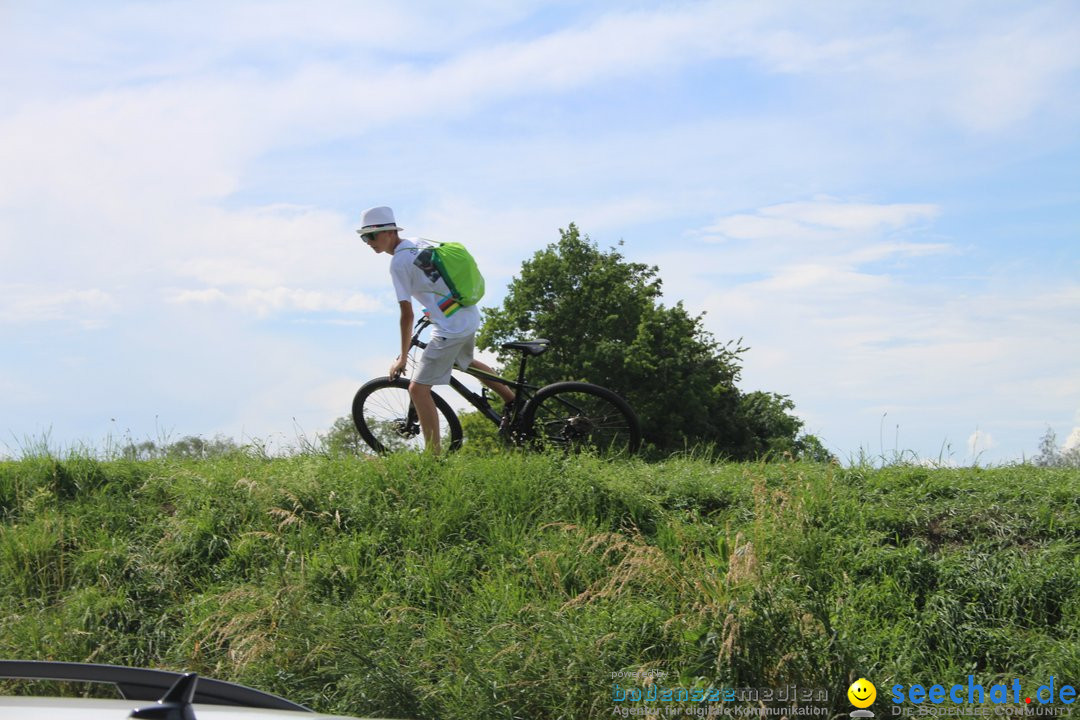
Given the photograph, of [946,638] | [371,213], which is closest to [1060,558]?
[946,638]

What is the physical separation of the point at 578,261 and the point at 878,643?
27.2 metres

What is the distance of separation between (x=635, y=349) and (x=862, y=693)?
77.7ft

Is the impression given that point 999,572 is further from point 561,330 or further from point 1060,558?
point 561,330

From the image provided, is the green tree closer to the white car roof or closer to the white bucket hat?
the white bucket hat

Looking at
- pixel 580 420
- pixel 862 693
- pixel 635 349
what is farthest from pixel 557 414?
pixel 635 349

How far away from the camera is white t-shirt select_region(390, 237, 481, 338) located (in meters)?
8.69

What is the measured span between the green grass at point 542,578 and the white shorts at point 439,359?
3.35 ft

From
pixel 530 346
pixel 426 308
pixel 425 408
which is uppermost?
pixel 426 308

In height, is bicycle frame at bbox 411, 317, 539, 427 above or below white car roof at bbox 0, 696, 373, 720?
above

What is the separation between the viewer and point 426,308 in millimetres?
8867

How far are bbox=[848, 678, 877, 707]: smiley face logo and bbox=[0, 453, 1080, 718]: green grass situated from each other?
0.06 meters

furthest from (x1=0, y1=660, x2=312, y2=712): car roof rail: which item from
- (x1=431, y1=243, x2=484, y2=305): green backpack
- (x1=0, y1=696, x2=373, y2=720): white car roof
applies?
(x1=431, y1=243, x2=484, y2=305): green backpack

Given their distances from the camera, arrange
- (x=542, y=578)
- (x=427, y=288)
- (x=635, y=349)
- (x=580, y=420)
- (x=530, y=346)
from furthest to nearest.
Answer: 1. (x=635, y=349)
2. (x=530, y=346)
3. (x=580, y=420)
4. (x=427, y=288)
5. (x=542, y=578)

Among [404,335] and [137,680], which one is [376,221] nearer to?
[404,335]
